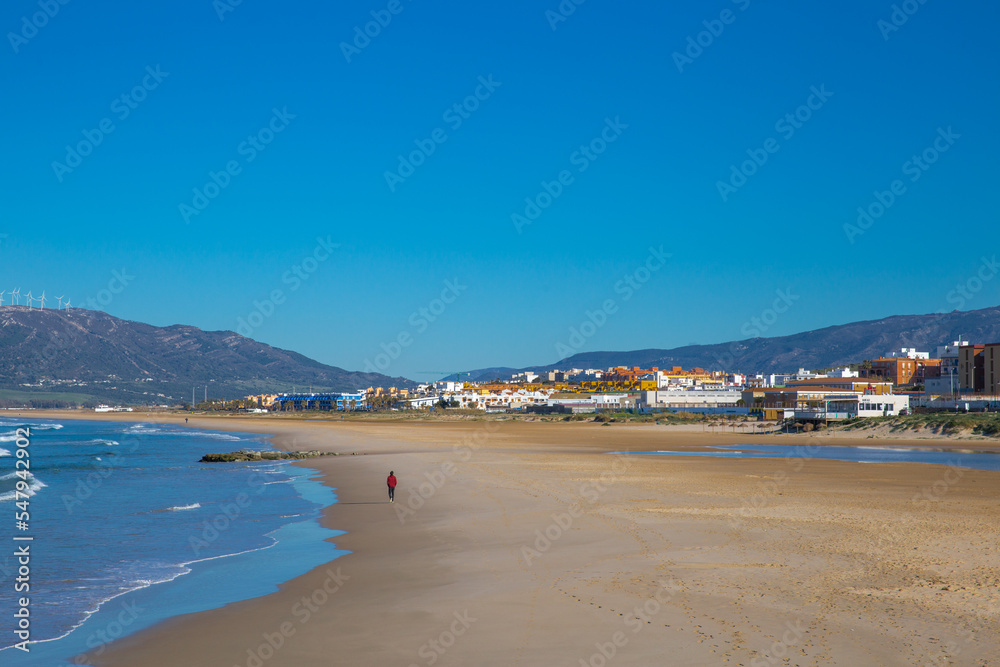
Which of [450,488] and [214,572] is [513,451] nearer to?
[450,488]

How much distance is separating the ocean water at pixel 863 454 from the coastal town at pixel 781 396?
788 inches

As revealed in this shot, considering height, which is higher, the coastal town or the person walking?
the coastal town

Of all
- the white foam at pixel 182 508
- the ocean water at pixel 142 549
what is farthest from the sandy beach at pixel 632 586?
the white foam at pixel 182 508

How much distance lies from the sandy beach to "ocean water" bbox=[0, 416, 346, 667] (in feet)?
2.25

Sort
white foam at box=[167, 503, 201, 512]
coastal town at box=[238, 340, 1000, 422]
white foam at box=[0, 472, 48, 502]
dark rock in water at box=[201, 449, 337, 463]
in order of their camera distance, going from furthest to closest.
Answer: coastal town at box=[238, 340, 1000, 422], dark rock in water at box=[201, 449, 337, 463], white foam at box=[0, 472, 48, 502], white foam at box=[167, 503, 201, 512]

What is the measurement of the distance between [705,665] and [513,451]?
113ft

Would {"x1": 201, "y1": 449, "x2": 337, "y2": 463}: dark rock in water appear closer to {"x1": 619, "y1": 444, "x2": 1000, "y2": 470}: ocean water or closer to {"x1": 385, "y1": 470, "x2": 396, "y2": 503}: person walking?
{"x1": 619, "y1": 444, "x2": 1000, "y2": 470}: ocean water

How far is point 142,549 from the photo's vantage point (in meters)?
15.1

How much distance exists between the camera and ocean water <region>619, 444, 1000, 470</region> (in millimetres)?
34531

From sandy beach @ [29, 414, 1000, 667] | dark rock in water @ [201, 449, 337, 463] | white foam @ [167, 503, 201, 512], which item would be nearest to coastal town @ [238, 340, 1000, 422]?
dark rock in water @ [201, 449, 337, 463]

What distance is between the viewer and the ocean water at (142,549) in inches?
403

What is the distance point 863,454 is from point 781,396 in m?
52.1

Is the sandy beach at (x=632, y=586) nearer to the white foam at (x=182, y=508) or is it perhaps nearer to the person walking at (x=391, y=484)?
the person walking at (x=391, y=484)

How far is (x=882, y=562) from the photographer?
11984 millimetres
